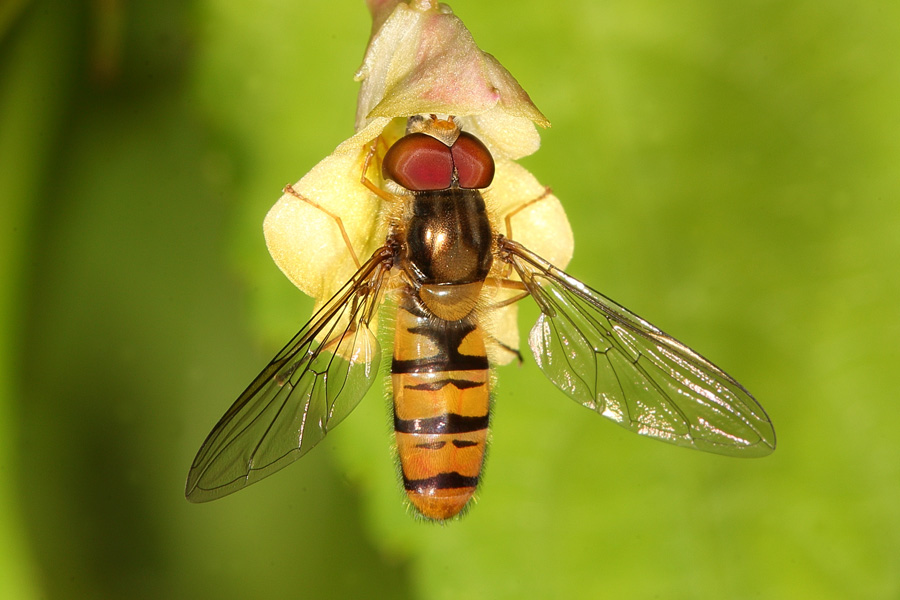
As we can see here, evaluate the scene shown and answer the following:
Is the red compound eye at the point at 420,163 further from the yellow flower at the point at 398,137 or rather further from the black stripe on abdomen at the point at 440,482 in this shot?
the black stripe on abdomen at the point at 440,482

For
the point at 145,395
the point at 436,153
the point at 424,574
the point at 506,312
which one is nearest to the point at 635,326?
the point at 506,312

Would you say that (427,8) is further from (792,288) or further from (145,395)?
(145,395)

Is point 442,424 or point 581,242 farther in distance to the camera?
point 581,242

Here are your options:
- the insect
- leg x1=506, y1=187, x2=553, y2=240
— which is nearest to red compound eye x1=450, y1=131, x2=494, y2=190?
the insect

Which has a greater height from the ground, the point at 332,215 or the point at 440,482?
the point at 332,215

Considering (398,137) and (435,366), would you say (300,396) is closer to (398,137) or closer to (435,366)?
(435,366)

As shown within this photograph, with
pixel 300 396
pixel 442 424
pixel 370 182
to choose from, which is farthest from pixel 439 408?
pixel 370 182
